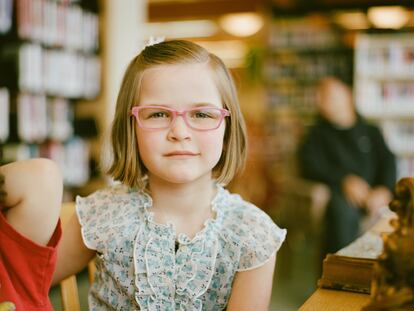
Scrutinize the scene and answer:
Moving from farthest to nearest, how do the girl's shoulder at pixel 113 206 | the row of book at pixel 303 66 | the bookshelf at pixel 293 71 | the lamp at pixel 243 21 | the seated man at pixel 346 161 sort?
the lamp at pixel 243 21 < the bookshelf at pixel 293 71 < the row of book at pixel 303 66 < the seated man at pixel 346 161 < the girl's shoulder at pixel 113 206

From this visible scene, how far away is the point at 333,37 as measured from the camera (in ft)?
21.6

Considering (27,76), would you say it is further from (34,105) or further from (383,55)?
(383,55)

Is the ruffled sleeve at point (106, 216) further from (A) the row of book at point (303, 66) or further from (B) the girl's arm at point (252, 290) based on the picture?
(A) the row of book at point (303, 66)

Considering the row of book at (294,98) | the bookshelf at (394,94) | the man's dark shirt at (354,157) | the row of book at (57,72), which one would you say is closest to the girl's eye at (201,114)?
the row of book at (57,72)

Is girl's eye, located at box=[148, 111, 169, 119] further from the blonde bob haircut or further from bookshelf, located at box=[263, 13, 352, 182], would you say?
bookshelf, located at box=[263, 13, 352, 182]

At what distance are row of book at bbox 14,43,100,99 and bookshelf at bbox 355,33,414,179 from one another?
2.80 meters

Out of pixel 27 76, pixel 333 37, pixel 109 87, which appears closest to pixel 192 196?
pixel 27 76

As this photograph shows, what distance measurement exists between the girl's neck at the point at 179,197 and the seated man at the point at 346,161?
3123 millimetres

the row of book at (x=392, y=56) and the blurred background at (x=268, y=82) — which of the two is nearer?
the blurred background at (x=268, y=82)

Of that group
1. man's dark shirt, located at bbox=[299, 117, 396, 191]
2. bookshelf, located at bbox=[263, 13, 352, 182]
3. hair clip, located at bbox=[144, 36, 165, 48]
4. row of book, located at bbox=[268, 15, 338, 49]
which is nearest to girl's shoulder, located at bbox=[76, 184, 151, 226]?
hair clip, located at bbox=[144, 36, 165, 48]

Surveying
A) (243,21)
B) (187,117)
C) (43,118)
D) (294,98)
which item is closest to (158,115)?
(187,117)

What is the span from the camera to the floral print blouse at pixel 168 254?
3.37 ft

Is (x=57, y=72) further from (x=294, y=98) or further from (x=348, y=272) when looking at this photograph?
(x=348, y=272)

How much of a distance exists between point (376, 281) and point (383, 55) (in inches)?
222
